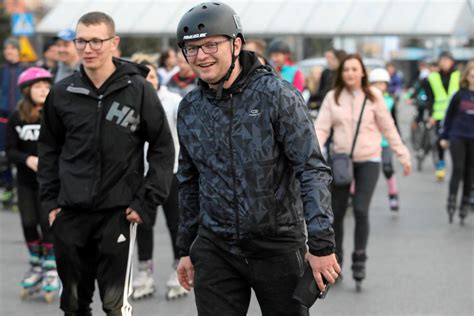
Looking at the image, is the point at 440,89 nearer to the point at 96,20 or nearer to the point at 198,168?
the point at 96,20

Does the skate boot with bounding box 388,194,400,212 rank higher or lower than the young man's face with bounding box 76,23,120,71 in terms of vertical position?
lower

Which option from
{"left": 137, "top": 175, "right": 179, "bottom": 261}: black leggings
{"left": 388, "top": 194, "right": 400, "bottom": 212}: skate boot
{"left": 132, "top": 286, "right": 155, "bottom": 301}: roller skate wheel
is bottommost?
{"left": 388, "top": 194, "right": 400, "bottom": 212}: skate boot

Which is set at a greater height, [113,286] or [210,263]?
[210,263]

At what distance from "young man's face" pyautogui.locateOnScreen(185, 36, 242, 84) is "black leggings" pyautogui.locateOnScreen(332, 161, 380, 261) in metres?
4.51

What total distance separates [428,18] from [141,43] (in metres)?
12.6

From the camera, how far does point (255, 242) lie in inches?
A: 181

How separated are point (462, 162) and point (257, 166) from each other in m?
8.62

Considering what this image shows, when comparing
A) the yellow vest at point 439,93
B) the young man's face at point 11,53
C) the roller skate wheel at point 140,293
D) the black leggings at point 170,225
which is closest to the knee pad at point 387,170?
the yellow vest at point 439,93

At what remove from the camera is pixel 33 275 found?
8539 millimetres

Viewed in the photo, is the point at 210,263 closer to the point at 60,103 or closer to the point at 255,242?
the point at 255,242

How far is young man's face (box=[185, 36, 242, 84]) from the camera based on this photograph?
4.56 metres

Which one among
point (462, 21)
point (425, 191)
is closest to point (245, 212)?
point (425, 191)

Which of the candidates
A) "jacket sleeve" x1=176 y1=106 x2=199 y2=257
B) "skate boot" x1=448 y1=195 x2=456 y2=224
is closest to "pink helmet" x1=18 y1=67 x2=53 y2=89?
"jacket sleeve" x1=176 y1=106 x2=199 y2=257

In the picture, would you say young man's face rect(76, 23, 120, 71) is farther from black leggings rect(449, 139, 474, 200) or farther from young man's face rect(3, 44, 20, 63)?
young man's face rect(3, 44, 20, 63)
